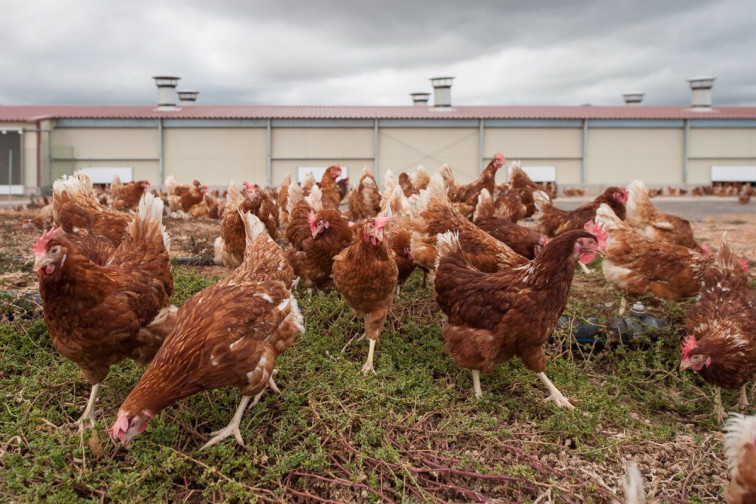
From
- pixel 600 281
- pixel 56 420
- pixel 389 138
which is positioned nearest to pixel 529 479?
pixel 56 420

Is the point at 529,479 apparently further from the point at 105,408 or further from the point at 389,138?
the point at 389,138

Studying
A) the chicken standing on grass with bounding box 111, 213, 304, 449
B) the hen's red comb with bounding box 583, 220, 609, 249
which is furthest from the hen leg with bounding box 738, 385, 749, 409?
the chicken standing on grass with bounding box 111, 213, 304, 449

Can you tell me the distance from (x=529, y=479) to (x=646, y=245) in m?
3.52

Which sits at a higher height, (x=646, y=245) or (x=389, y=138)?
(x=389, y=138)

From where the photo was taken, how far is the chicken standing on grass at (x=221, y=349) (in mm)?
2740

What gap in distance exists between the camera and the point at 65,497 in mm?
2588

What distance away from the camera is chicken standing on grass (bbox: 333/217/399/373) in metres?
4.20

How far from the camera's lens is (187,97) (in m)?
26.7

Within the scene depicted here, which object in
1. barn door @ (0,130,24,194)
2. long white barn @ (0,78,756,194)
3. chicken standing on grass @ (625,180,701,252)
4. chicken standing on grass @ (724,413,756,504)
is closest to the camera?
chicken standing on grass @ (724,413,756,504)

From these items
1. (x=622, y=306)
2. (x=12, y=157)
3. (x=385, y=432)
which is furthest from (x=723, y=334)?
(x=12, y=157)

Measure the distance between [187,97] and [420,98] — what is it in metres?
12.3

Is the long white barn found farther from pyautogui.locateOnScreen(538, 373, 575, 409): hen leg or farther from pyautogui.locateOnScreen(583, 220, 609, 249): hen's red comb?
pyautogui.locateOnScreen(538, 373, 575, 409): hen leg

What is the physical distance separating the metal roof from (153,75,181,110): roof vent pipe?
1.59 feet

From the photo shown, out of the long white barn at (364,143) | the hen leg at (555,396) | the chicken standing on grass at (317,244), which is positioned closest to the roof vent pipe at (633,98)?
the long white barn at (364,143)
